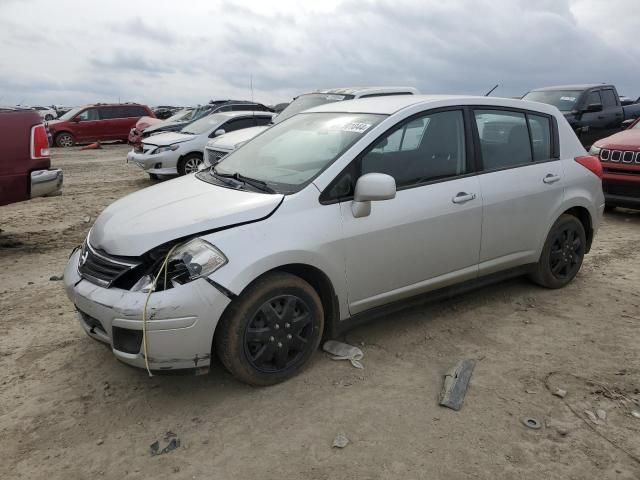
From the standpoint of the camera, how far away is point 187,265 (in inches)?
115

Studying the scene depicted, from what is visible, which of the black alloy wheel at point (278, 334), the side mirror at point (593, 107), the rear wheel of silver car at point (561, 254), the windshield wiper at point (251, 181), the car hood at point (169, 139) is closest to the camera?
the black alloy wheel at point (278, 334)

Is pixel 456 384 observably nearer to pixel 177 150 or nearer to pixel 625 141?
pixel 625 141

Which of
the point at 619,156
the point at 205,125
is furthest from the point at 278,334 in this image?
the point at 205,125

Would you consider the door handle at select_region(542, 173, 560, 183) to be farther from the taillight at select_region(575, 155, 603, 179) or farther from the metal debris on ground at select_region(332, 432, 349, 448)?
the metal debris on ground at select_region(332, 432, 349, 448)

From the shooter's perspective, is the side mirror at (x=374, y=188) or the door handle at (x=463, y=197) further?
the door handle at (x=463, y=197)

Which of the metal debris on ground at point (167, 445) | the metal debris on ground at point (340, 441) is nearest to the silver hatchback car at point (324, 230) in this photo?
the metal debris on ground at point (167, 445)

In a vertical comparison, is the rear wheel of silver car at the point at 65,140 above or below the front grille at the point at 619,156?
below

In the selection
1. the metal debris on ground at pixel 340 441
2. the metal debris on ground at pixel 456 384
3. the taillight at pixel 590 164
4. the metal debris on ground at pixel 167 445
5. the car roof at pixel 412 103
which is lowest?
the metal debris on ground at pixel 167 445

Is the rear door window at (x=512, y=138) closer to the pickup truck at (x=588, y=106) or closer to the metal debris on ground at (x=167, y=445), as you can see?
the metal debris on ground at (x=167, y=445)

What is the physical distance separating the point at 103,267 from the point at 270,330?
103 cm

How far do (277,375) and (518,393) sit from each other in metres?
1.43

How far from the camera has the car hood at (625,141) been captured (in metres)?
7.38

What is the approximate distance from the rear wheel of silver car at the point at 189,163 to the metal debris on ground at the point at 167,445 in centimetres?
839

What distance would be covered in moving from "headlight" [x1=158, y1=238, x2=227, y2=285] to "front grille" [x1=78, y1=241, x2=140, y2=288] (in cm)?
21
